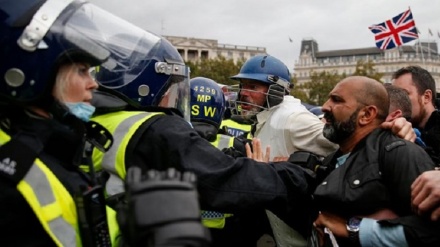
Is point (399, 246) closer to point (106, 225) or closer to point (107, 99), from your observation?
point (106, 225)

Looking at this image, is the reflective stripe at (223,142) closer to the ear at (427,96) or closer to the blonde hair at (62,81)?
the ear at (427,96)

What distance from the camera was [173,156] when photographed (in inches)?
96.8

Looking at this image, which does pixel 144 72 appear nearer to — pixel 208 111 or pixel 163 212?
pixel 163 212

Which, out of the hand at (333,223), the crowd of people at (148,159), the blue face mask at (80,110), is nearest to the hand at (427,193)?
the crowd of people at (148,159)

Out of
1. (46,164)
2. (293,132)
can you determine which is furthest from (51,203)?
(293,132)

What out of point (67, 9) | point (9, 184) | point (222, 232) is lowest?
point (222, 232)

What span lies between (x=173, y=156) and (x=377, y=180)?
3.29 feet

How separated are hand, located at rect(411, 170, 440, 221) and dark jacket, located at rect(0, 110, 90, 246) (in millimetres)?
1436

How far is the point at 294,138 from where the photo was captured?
4.05 metres

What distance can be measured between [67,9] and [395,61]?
8652cm

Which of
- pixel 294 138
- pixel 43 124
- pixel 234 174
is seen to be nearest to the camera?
pixel 43 124

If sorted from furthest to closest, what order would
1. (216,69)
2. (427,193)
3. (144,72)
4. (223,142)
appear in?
1. (216,69)
2. (223,142)
3. (144,72)
4. (427,193)

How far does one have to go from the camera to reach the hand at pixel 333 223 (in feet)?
9.11

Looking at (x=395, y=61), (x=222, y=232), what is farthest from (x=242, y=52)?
(x=222, y=232)
